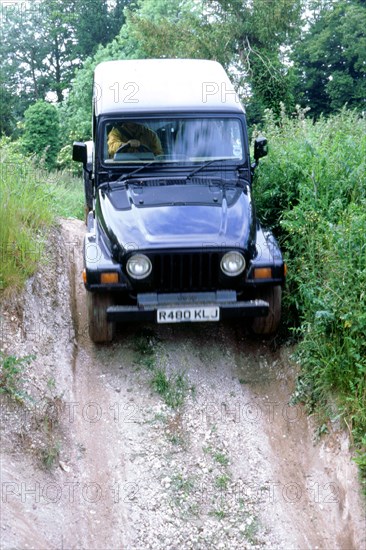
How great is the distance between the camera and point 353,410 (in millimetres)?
4434

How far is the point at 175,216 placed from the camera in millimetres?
5301

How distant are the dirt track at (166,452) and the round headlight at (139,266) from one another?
96 centimetres

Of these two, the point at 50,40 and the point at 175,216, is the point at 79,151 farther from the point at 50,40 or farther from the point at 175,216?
the point at 50,40

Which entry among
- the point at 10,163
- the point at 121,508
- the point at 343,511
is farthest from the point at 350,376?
the point at 10,163

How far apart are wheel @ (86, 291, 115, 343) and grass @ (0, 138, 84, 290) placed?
0.77 metres

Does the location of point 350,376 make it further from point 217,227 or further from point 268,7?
point 268,7

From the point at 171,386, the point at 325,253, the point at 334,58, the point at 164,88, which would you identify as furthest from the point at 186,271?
the point at 334,58

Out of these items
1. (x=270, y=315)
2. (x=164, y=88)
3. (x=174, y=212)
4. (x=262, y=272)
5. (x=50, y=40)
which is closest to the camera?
(x=262, y=272)

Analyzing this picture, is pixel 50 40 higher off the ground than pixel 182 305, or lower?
higher

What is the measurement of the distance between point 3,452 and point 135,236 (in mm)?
1900

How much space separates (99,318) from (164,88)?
2.54m

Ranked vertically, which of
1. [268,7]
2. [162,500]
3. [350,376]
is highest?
[268,7]

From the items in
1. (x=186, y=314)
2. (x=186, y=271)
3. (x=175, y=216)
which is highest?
(x=175, y=216)

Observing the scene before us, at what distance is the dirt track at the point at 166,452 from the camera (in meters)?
4.08
